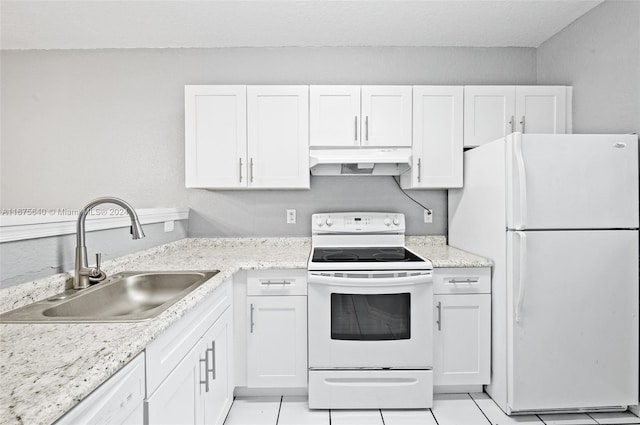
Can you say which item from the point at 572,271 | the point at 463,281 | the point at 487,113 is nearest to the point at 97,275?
the point at 463,281

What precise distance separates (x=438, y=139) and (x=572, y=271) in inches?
45.5

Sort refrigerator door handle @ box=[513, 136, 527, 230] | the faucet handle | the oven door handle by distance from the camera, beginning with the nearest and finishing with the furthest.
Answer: the faucet handle < refrigerator door handle @ box=[513, 136, 527, 230] < the oven door handle

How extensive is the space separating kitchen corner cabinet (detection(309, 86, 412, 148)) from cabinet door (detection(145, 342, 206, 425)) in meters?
1.59

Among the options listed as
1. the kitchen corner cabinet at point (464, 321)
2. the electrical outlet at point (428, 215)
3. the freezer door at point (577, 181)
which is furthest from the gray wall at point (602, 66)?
the kitchen corner cabinet at point (464, 321)

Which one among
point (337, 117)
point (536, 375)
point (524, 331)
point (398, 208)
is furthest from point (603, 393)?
point (337, 117)

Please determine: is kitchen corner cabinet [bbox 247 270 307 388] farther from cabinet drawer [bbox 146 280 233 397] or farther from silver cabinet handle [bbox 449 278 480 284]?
silver cabinet handle [bbox 449 278 480 284]

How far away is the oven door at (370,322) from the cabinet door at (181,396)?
0.75m

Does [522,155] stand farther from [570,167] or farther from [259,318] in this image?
[259,318]

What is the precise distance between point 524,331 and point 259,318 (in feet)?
4.97

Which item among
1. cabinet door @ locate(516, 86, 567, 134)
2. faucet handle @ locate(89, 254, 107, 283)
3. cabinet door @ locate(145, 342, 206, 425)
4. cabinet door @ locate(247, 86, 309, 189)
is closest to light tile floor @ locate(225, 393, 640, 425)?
cabinet door @ locate(145, 342, 206, 425)

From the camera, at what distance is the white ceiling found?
224cm

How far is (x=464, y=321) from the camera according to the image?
7.00 ft

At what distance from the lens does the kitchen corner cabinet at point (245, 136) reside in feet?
8.02

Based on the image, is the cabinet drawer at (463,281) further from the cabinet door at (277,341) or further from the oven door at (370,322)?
the cabinet door at (277,341)
